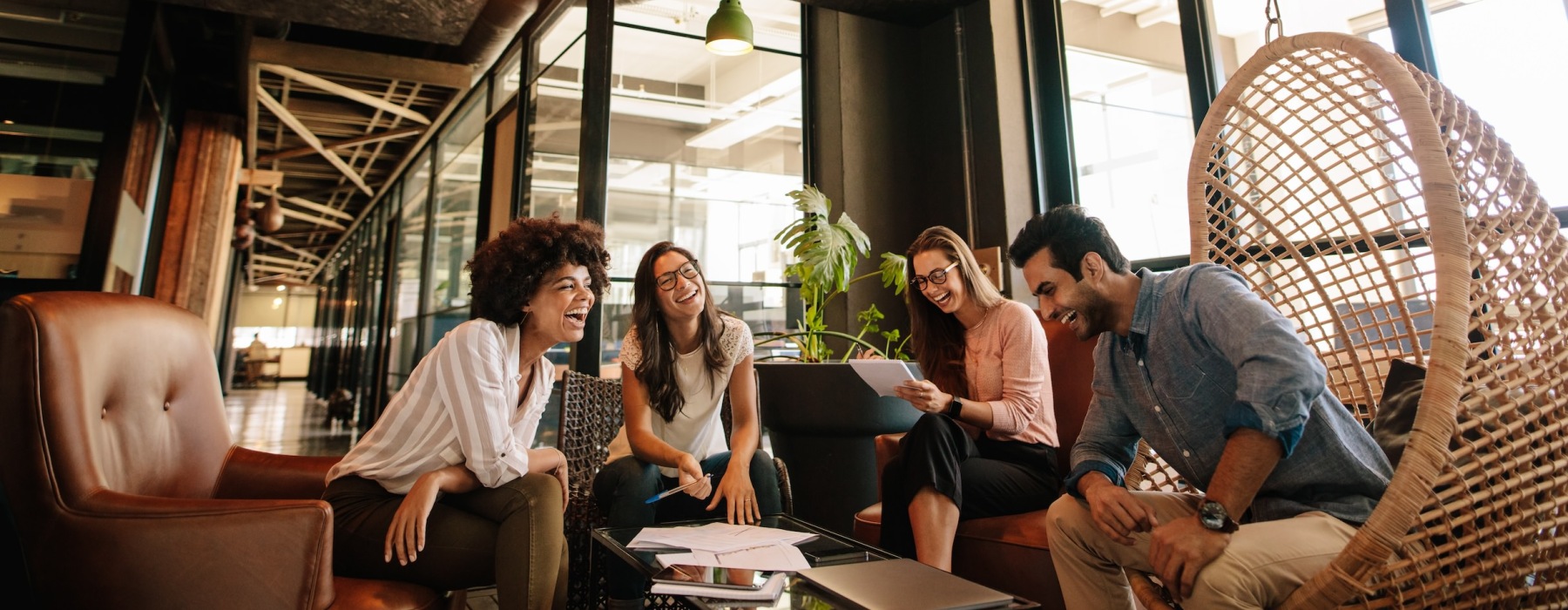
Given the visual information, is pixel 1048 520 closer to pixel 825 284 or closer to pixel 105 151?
pixel 825 284

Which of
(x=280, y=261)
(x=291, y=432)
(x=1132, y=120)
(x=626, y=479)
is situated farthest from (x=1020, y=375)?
(x=280, y=261)

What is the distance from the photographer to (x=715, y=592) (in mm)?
1137

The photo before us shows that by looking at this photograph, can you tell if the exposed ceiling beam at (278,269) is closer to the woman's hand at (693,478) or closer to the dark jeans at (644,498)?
the dark jeans at (644,498)

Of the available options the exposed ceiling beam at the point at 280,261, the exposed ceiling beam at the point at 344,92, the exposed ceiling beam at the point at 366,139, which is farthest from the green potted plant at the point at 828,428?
the exposed ceiling beam at the point at 280,261

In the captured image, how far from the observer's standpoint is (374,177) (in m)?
10.1

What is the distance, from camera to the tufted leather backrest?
1.19m

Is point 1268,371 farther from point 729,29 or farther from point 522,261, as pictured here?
point 729,29

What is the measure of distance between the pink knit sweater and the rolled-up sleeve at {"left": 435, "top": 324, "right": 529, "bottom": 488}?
4.00 ft

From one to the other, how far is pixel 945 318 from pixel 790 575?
4.03 ft

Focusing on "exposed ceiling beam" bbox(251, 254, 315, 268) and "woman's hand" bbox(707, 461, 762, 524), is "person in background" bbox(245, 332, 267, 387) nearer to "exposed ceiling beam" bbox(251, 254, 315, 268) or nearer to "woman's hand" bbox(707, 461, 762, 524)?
"exposed ceiling beam" bbox(251, 254, 315, 268)

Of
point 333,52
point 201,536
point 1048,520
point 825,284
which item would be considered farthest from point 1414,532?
point 333,52

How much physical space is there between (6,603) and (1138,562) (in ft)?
5.89

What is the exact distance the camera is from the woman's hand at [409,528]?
141 centimetres

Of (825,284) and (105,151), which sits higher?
(105,151)
